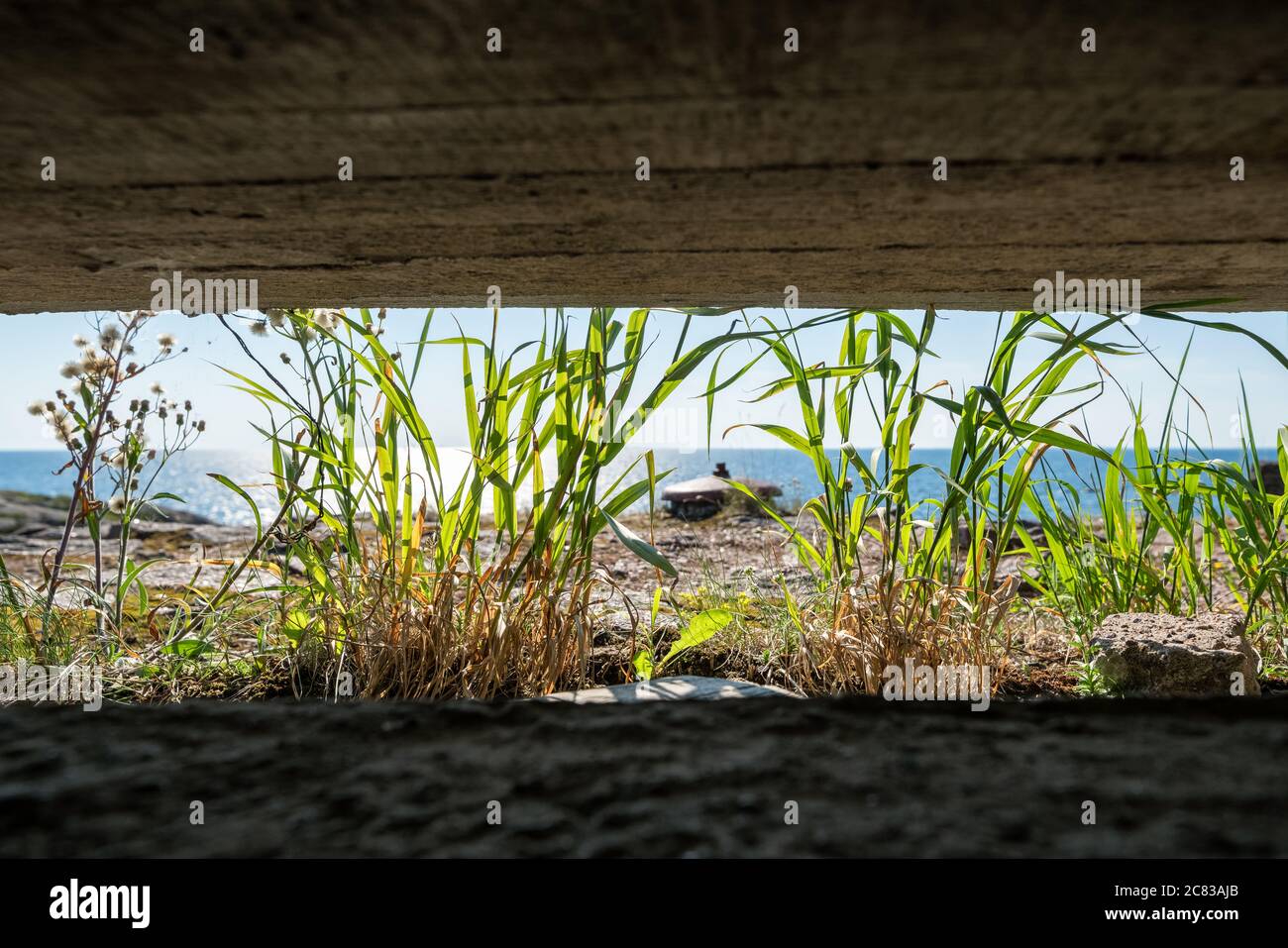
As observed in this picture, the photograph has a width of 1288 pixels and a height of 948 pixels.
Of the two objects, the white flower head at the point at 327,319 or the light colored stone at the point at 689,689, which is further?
the white flower head at the point at 327,319

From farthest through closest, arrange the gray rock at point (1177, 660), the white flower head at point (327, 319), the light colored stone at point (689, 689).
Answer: the white flower head at point (327, 319) < the gray rock at point (1177, 660) < the light colored stone at point (689, 689)

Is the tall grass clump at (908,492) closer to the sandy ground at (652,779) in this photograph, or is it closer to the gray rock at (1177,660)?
the gray rock at (1177,660)

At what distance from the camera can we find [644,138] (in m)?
0.77

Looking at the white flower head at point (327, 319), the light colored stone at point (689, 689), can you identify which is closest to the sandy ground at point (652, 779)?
the light colored stone at point (689, 689)

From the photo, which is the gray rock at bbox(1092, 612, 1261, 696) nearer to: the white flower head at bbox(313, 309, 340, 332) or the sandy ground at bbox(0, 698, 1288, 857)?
the sandy ground at bbox(0, 698, 1288, 857)

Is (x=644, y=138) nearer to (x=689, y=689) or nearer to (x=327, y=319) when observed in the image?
(x=689, y=689)

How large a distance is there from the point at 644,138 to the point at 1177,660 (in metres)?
1.68

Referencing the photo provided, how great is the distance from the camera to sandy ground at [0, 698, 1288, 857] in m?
0.61

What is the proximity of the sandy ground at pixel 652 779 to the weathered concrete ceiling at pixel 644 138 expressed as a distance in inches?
21.4

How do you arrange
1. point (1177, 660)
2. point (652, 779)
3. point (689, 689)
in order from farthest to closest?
point (1177, 660), point (689, 689), point (652, 779)

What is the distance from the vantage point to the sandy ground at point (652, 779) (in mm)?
612

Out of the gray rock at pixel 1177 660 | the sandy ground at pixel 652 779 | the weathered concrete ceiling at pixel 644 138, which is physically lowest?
the gray rock at pixel 1177 660

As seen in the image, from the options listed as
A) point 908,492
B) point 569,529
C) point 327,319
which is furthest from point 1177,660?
point 327,319
